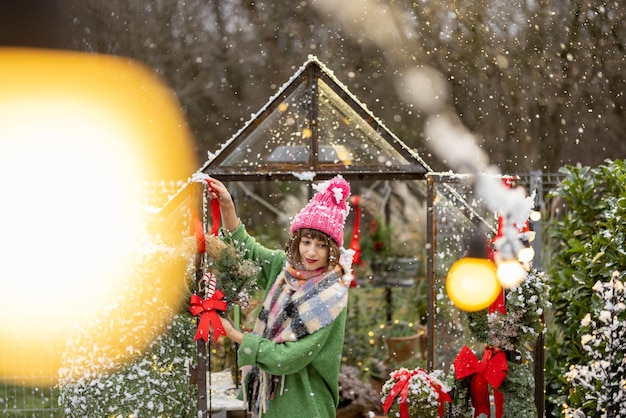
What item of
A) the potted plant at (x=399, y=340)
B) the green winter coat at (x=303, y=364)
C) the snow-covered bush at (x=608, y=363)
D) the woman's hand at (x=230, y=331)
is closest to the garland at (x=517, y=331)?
the snow-covered bush at (x=608, y=363)

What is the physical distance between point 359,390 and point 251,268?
3163mm

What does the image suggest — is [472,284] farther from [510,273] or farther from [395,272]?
[395,272]

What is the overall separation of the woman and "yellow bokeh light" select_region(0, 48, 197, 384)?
0.50 meters

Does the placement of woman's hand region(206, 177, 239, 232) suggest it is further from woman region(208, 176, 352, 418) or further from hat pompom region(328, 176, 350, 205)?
hat pompom region(328, 176, 350, 205)

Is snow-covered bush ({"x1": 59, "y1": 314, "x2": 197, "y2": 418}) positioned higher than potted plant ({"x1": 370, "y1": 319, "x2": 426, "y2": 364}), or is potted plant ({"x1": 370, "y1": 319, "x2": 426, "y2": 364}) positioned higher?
potted plant ({"x1": 370, "y1": 319, "x2": 426, "y2": 364})

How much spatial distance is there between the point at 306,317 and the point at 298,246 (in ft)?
1.20

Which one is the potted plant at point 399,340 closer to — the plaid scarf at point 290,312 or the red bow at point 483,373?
the red bow at point 483,373

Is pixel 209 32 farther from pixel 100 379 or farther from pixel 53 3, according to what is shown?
pixel 100 379

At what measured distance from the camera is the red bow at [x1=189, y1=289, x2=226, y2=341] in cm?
335

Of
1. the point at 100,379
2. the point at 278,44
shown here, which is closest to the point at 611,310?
→ the point at 100,379

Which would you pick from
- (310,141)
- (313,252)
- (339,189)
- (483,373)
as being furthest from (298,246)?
(483,373)

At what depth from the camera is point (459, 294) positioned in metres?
4.17

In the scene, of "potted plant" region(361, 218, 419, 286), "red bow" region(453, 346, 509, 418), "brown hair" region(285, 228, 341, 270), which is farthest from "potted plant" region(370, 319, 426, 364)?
"brown hair" region(285, 228, 341, 270)

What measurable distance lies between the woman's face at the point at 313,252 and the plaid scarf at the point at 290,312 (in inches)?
2.6
